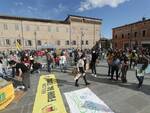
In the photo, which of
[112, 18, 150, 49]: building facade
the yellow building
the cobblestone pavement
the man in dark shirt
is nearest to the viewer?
the cobblestone pavement

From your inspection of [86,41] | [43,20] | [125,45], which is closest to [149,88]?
[125,45]

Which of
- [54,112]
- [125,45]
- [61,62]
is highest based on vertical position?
[125,45]

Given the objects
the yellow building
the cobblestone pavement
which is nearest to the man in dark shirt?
the cobblestone pavement

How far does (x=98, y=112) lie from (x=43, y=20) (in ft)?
137

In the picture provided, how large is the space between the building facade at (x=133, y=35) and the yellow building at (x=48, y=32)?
883cm

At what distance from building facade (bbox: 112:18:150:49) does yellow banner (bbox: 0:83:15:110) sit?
35.9 metres

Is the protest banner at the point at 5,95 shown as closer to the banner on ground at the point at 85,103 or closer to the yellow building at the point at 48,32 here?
the banner on ground at the point at 85,103

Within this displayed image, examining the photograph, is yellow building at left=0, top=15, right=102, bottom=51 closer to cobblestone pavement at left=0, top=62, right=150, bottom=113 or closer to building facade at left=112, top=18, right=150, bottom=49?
building facade at left=112, top=18, right=150, bottom=49

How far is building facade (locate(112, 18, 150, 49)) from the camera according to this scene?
3638 cm

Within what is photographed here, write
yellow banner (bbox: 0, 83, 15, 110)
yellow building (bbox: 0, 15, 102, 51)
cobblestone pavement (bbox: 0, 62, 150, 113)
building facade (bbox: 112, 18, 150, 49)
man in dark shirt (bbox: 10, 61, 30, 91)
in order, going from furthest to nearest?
1. yellow building (bbox: 0, 15, 102, 51)
2. building facade (bbox: 112, 18, 150, 49)
3. man in dark shirt (bbox: 10, 61, 30, 91)
4. yellow banner (bbox: 0, 83, 15, 110)
5. cobblestone pavement (bbox: 0, 62, 150, 113)

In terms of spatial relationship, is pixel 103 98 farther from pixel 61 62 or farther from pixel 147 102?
pixel 61 62

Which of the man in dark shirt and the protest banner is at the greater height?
the man in dark shirt

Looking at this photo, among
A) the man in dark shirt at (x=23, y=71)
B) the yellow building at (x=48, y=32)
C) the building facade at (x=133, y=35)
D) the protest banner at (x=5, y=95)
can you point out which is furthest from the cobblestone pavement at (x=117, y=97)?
the yellow building at (x=48, y=32)

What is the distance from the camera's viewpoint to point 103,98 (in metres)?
6.17
